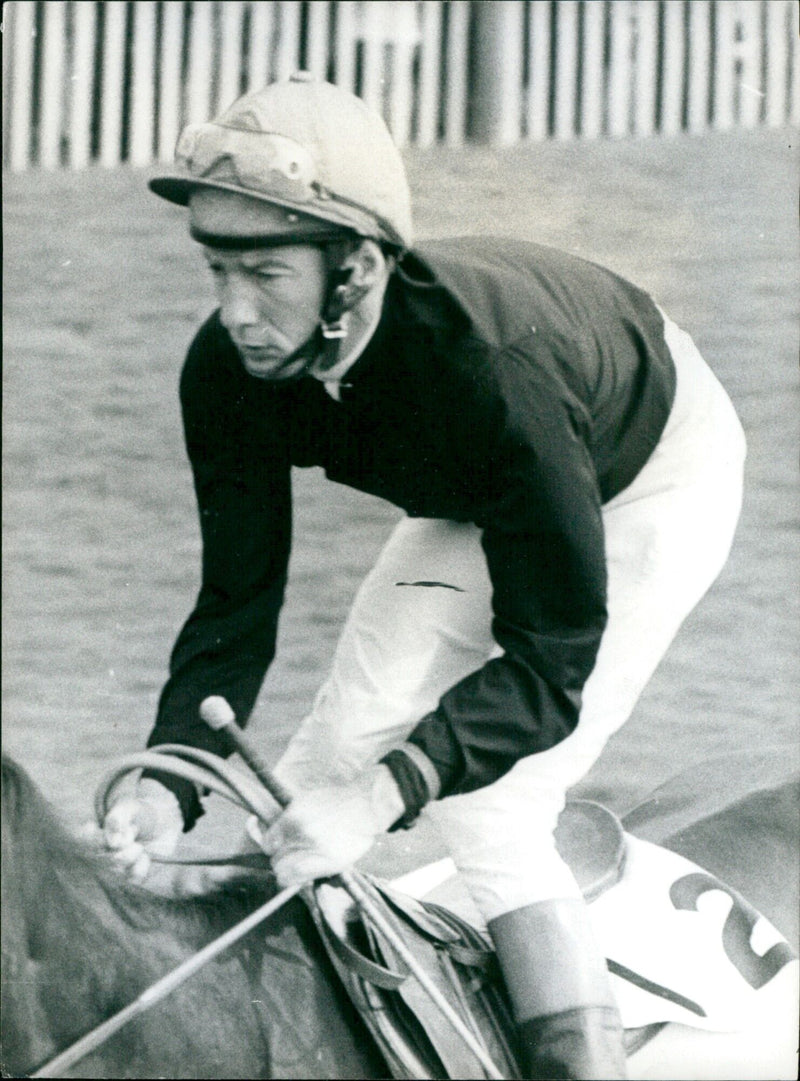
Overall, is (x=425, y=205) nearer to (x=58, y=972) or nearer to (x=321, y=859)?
(x=321, y=859)

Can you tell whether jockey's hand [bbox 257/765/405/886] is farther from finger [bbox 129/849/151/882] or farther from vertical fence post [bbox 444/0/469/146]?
vertical fence post [bbox 444/0/469/146]

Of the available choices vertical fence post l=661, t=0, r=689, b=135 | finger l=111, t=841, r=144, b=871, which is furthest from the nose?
vertical fence post l=661, t=0, r=689, b=135

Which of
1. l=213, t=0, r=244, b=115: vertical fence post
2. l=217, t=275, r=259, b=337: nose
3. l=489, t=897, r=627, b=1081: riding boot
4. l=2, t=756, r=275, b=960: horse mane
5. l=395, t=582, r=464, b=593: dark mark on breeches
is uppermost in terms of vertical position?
l=213, t=0, r=244, b=115: vertical fence post

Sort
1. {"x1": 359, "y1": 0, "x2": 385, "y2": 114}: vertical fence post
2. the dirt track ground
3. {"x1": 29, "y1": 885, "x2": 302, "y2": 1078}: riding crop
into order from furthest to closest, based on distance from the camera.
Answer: {"x1": 359, "y1": 0, "x2": 385, "y2": 114}: vertical fence post
the dirt track ground
{"x1": 29, "y1": 885, "x2": 302, "y2": 1078}: riding crop

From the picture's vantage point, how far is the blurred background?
333 centimetres

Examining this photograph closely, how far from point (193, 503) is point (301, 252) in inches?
28.0

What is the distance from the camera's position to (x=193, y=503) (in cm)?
338

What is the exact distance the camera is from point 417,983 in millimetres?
2801

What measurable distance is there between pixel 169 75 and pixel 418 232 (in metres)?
0.73

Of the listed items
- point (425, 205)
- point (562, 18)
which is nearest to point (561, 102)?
point (562, 18)

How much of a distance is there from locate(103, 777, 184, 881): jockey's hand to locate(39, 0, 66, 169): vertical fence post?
4.69ft

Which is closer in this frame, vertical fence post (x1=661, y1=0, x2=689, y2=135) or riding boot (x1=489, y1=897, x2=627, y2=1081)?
riding boot (x1=489, y1=897, x2=627, y2=1081)

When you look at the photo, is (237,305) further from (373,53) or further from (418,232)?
(373,53)

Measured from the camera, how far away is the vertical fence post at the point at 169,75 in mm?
3521
